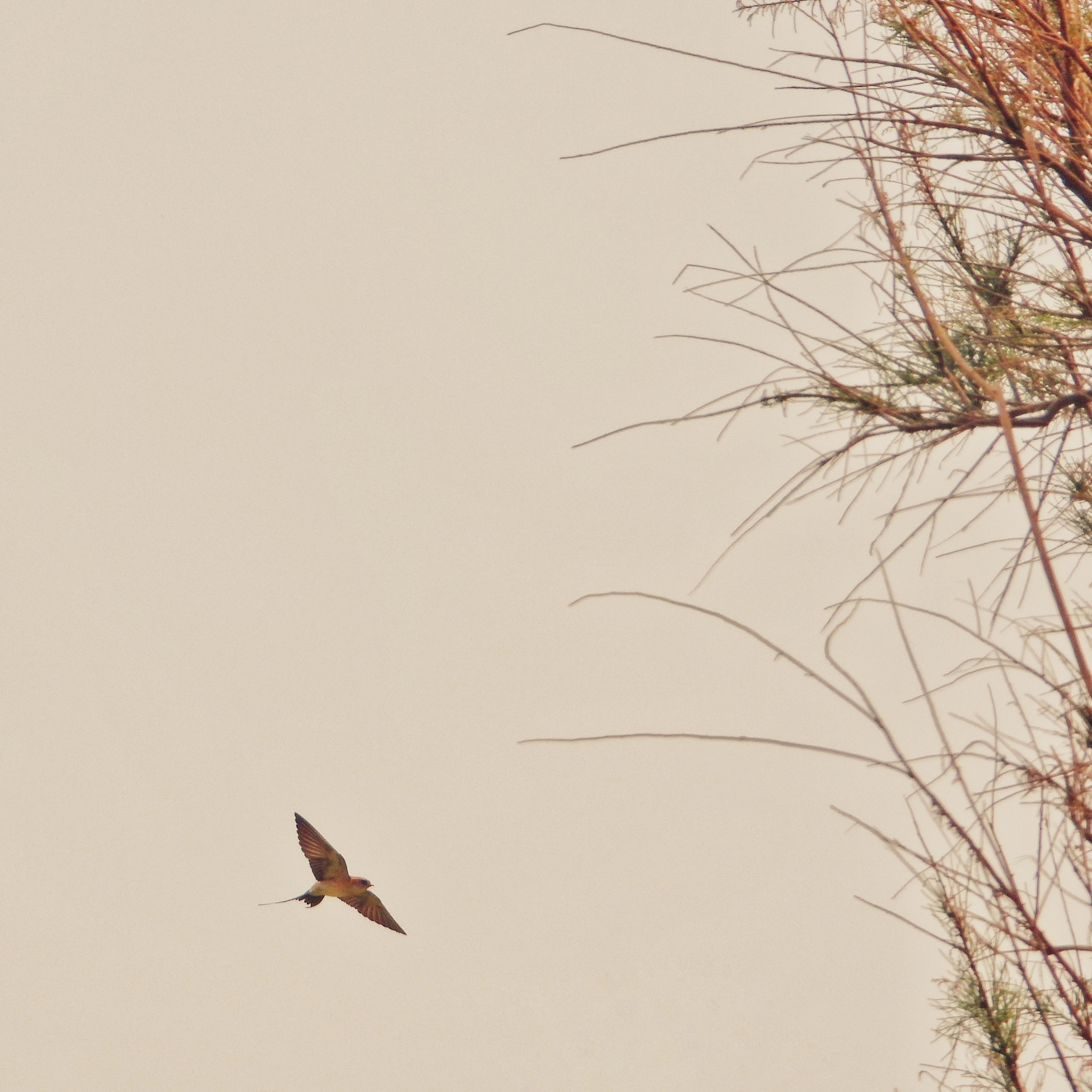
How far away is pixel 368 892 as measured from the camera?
270 centimetres

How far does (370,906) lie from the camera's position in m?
2.68

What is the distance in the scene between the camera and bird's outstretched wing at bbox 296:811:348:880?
2.62 m

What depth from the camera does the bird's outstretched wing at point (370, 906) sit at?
104 inches

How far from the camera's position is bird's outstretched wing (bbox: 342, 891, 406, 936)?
2639 mm

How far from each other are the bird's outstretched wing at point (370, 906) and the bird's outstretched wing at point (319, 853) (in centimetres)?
9

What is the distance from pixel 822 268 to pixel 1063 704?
0.34 m

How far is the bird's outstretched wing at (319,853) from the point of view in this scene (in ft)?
8.61

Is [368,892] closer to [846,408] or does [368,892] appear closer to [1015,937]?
[846,408]

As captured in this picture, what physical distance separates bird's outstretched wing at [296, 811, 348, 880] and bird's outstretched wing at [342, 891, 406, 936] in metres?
0.09

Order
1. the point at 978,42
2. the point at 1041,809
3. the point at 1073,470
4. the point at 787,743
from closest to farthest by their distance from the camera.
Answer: the point at 787,743 < the point at 1041,809 < the point at 978,42 < the point at 1073,470

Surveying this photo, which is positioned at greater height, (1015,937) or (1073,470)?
(1073,470)

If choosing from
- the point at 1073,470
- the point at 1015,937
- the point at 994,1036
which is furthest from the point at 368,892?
the point at 1015,937

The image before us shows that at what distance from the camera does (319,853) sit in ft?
8.64

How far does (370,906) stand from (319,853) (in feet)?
0.60
